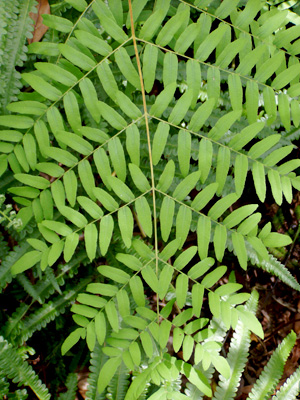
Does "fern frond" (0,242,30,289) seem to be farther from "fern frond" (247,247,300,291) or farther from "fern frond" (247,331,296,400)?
"fern frond" (247,331,296,400)

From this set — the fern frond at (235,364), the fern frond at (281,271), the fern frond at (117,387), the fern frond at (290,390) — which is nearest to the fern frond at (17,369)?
the fern frond at (117,387)

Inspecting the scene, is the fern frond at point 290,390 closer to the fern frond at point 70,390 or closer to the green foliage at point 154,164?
the green foliage at point 154,164

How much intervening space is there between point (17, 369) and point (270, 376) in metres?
1.48

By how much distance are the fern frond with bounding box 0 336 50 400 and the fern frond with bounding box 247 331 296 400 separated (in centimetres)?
123

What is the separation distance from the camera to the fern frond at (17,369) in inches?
76.5

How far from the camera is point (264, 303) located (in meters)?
2.87

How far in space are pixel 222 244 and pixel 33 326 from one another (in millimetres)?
1309

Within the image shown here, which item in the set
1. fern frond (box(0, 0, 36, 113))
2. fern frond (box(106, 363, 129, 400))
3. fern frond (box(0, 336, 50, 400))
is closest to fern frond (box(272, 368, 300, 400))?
fern frond (box(106, 363, 129, 400))

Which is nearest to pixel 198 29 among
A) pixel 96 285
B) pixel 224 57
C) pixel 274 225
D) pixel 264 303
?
pixel 224 57

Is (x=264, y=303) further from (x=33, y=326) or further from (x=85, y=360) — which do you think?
(x=33, y=326)

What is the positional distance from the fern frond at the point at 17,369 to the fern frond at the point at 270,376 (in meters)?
1.23

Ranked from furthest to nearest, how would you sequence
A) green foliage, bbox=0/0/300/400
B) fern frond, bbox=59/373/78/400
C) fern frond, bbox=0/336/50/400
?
fern frond, bbox=59/373/78/400
fern frond, bbox=0/336/50/400
green foliage, bbox=0/0/300/400

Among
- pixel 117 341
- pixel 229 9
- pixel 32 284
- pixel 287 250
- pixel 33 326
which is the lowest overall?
pixel 33 326

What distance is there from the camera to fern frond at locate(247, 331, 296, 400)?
2141 mm
